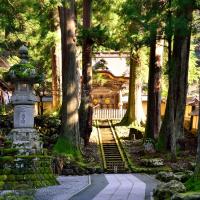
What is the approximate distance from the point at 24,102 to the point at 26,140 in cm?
126

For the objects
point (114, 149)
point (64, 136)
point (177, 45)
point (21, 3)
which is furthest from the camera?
point (114, 149)

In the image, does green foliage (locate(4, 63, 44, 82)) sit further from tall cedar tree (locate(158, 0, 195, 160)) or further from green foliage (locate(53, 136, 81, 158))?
tall cedar tree (locate(158, 0, 195, 160))

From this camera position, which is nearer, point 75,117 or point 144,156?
point 75,117

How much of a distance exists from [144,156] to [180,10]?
819 centimetres

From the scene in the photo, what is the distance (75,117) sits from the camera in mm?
22562

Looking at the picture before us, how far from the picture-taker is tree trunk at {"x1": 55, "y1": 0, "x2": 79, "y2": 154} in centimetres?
2225

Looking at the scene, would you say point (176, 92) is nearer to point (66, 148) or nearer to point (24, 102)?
point (66, 148)

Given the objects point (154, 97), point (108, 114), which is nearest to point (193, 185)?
point (154, 97)

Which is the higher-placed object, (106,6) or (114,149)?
(106,6)

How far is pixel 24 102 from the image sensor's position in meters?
16.2

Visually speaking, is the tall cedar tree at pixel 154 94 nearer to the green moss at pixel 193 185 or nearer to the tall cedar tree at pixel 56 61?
the tall cedar tree at pixel 56 61

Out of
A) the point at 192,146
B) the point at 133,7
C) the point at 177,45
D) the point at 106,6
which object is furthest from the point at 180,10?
the point at 106,6

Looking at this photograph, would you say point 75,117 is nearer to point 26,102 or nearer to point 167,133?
point 167,133

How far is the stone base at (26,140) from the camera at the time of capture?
1545 cm
